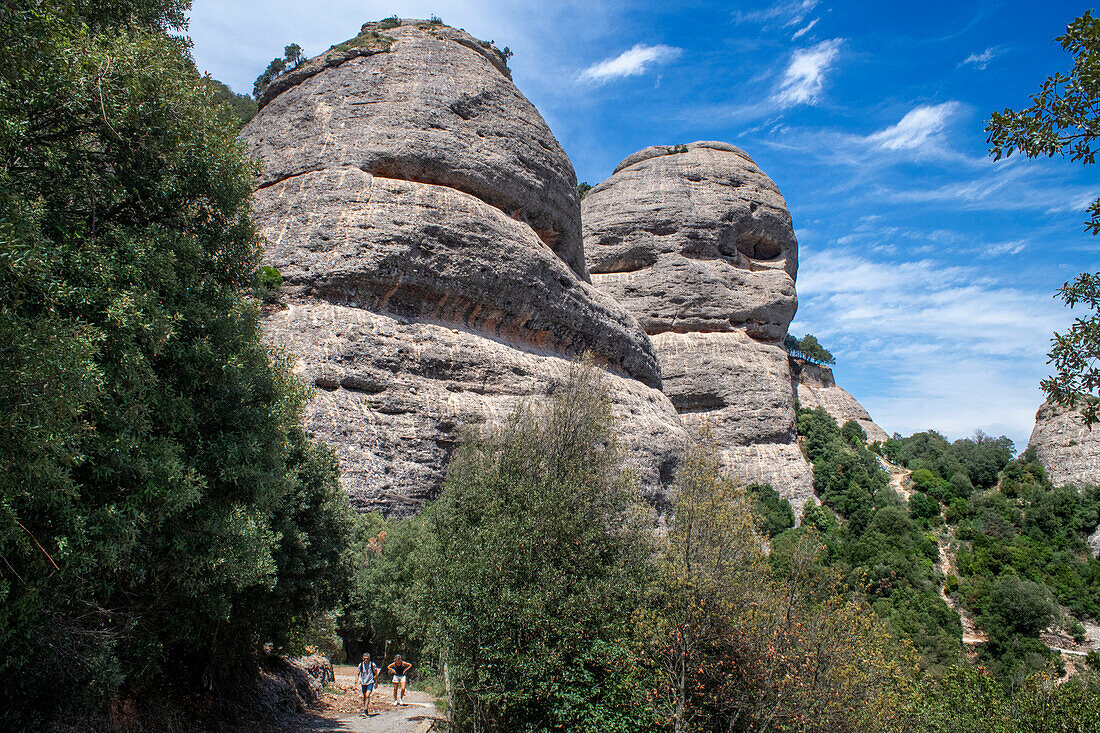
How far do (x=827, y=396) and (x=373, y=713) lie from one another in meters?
47.5

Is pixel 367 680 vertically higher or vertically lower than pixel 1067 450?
lower

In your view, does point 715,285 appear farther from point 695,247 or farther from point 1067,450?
point 1067,450

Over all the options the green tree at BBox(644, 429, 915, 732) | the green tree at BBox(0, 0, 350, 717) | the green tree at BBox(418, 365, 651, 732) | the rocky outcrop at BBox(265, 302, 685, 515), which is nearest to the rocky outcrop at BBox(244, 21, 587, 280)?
the rocky outcrop at BBox(265, 302, 685, 515)

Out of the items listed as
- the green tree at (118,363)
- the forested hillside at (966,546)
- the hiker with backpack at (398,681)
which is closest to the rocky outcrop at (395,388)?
the hiker with backpack at (398,681)

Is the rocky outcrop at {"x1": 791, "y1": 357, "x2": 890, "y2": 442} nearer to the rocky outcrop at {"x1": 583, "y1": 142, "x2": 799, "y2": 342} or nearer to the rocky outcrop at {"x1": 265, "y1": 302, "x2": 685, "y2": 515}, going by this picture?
the rocky outcrop at {"x1": 583, "y1": 142, "x2": 799, "y2": 342}

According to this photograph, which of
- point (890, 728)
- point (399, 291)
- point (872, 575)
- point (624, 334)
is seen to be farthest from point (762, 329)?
point (890, 728)

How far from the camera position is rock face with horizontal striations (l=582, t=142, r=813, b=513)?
38.9 m

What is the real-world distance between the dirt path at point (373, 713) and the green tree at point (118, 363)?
456cm

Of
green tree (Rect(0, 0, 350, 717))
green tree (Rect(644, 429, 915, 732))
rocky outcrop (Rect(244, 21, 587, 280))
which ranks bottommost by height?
green tree (Rect(644, 429, 915, 732))

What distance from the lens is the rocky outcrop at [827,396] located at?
51.5 m

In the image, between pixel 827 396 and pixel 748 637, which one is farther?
pixel 827 396

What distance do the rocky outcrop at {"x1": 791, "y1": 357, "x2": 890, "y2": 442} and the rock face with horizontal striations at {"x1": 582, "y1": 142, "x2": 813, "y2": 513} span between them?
917 centimetres

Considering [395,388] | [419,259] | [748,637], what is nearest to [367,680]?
[748,637]

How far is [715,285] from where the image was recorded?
41.8 metres
